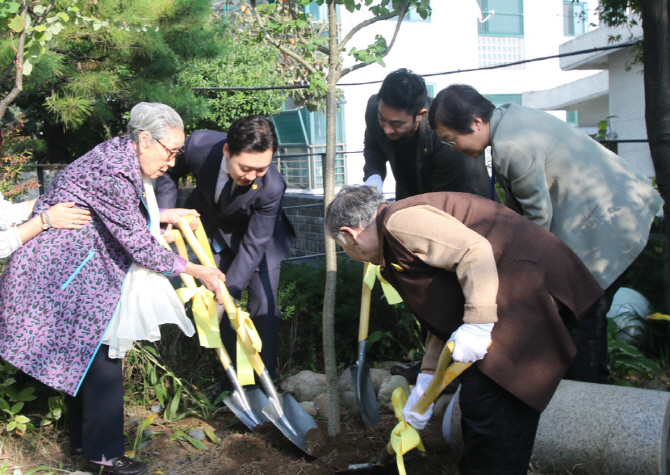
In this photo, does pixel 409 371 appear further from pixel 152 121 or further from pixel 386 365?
pixel 152 121

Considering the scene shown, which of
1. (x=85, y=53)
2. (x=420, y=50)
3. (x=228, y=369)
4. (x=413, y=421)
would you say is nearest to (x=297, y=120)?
(x=420, y=50)

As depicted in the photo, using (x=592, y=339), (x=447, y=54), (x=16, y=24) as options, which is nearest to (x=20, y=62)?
(x=16, y=24)

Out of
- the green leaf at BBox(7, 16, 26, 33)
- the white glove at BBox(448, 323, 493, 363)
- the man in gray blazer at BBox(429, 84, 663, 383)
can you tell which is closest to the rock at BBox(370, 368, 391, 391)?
the man in gray blazer at BBox(429, 84, 663, 383)

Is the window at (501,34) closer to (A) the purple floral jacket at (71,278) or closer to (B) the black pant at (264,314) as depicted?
(B) the black pant at (264,314)

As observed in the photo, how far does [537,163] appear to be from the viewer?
98.6 inches

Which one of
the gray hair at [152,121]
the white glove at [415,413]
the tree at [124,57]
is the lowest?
the white glove at [415,413]

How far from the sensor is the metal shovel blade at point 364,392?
316cm

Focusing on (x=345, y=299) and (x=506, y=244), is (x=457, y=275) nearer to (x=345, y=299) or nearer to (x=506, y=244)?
(x=506, y=244)

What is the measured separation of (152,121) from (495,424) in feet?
5.96

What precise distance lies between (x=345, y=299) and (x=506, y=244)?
2451 millimetres

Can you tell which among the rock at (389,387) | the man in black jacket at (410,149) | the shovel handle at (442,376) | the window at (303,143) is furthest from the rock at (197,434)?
the window at (303,143)

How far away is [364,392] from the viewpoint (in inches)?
127

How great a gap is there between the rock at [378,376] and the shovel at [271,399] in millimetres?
622

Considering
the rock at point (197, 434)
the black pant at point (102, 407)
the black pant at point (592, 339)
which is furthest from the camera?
the rock at point (197, 434)
